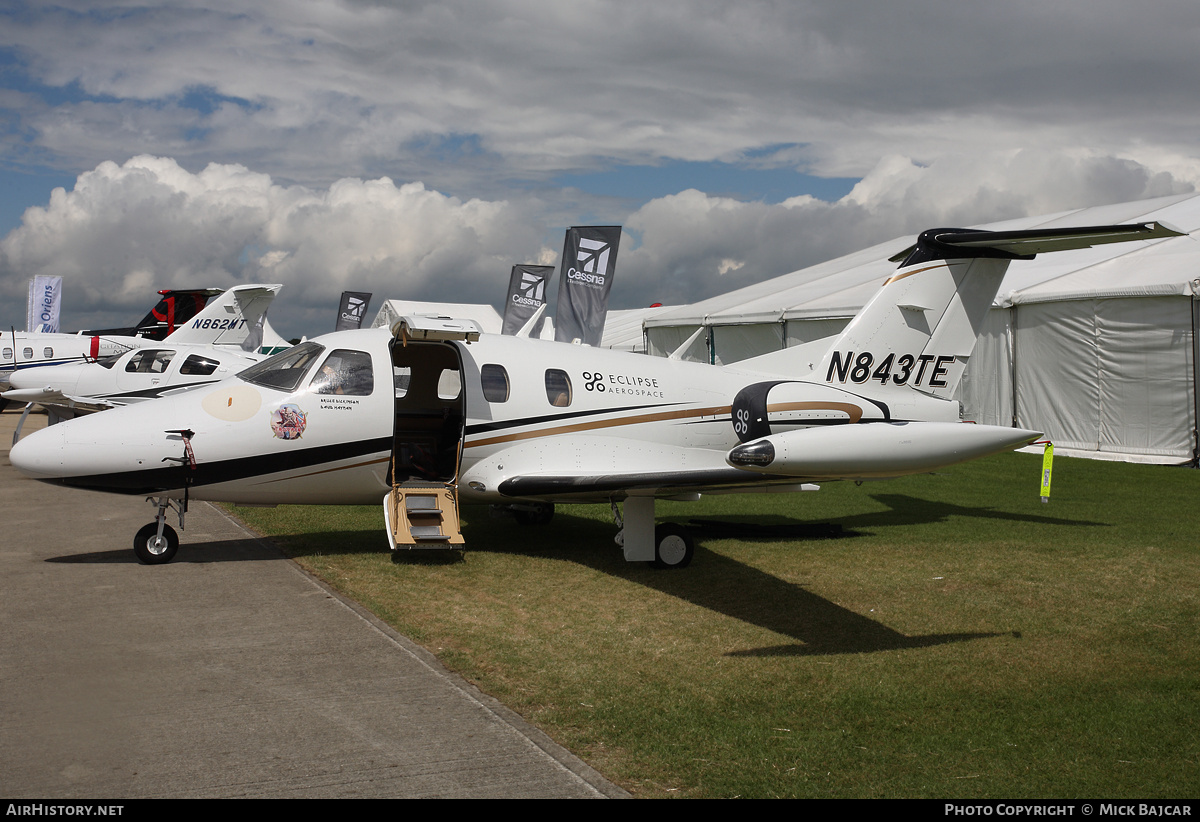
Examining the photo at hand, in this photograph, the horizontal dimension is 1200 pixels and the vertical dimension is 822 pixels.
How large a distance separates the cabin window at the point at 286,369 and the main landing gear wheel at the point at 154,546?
1817 mm

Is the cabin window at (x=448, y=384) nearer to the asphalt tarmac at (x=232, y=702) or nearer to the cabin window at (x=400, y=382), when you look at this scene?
the cabin window at (x=400, y=382)

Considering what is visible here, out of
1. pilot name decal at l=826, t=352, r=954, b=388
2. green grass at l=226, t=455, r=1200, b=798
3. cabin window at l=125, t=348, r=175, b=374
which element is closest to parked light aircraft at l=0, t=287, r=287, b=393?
cabin window at l=125, t=348, r=175, b=374

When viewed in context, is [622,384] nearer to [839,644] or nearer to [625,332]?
[839,644]

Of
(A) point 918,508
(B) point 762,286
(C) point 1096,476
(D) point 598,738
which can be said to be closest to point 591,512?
(A) point 918,508

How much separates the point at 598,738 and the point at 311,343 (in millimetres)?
6169

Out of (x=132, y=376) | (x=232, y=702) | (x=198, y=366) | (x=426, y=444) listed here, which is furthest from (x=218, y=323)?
(x=232, y=702)

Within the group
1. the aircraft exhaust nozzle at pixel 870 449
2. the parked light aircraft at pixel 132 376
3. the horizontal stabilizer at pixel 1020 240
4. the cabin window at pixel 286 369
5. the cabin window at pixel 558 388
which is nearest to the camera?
the aircraft exhaust nozzle at pixel 870 449

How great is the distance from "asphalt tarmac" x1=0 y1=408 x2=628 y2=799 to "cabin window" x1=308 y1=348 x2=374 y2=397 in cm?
194

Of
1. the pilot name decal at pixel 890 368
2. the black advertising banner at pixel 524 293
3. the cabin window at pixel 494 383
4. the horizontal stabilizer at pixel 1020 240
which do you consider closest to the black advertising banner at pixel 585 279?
the black advertising banner at pixel 524 293

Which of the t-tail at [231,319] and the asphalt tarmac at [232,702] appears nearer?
the asphalt tarmac at [232,702]

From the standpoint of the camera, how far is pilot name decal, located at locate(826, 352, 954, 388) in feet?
36.1

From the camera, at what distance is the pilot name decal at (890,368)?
11016 millimetres

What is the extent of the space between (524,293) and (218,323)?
991 centimetres

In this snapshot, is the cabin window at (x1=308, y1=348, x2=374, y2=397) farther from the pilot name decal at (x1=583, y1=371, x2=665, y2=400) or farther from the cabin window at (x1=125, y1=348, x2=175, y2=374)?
the cabin window at (x1=125, y1=348, x2=175, y2=374)
